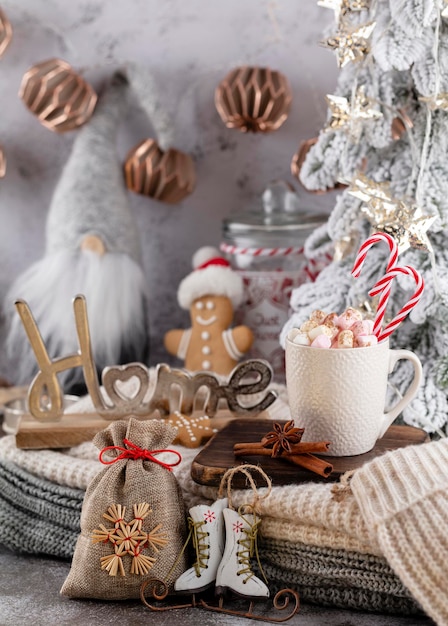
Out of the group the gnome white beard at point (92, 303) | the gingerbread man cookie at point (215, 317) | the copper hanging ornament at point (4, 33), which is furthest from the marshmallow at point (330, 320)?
the copper hanging ornament at point (4, 33)

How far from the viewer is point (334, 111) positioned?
99cm

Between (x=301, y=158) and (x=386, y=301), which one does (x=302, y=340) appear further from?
(x=301, y=158)

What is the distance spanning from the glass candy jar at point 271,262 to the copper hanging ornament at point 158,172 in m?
0.13

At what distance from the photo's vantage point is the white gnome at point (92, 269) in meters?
1.31

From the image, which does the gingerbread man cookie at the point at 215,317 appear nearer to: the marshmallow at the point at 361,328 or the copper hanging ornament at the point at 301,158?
the copper hanging ornament at the point at 301,158

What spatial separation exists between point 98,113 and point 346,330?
2.47 feet

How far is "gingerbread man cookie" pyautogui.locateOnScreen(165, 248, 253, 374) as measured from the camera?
49.4 inches

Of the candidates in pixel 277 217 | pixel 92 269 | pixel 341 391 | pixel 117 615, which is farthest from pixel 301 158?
pixel 117 615

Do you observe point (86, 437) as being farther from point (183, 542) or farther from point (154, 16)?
point (154, 16)

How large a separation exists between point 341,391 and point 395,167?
0.37 meters

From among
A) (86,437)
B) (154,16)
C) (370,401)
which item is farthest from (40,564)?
(154,16)

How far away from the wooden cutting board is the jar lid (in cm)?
46

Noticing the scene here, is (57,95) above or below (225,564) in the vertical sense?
above

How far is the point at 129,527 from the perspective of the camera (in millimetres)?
740
